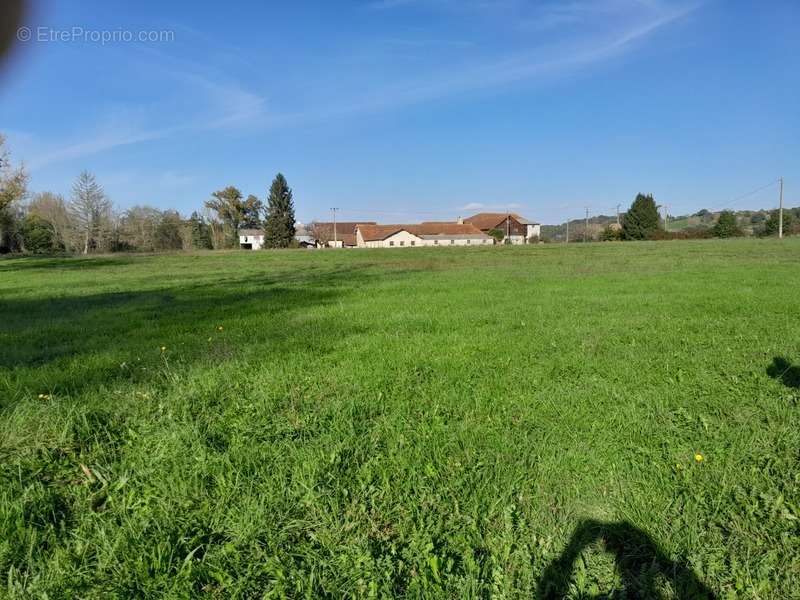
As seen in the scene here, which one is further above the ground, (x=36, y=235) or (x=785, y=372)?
(x=36, y=235)

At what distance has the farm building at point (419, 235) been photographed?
104m

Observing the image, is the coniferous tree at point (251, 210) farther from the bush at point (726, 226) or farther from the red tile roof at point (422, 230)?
the bush at point (726, 226)

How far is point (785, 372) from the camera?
16.0ft

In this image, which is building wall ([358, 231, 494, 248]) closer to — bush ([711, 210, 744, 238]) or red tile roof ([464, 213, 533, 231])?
red tile roof ([464, 213, 533, 231])

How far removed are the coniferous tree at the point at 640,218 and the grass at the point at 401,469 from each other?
258 feet

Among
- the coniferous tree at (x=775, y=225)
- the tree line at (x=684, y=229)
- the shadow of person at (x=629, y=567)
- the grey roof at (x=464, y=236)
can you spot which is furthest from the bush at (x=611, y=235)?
the shadow of person at (x=629, y=567)

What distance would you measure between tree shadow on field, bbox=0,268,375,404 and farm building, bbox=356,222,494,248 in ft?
306

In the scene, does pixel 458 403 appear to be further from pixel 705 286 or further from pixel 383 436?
pixel 705 286

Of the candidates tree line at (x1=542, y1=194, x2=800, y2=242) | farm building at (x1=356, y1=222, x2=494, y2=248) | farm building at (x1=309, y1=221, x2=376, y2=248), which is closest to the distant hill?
tree line at (x1=542, y1=194, x2=800, y2=242)

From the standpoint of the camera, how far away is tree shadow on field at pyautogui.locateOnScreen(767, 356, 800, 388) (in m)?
4.66

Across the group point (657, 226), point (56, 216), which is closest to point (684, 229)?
point (657, 226)

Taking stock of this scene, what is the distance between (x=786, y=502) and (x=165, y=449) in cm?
384

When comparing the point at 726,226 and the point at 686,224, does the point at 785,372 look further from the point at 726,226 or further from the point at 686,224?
the point at 686,224

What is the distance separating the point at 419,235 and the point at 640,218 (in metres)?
46.3
